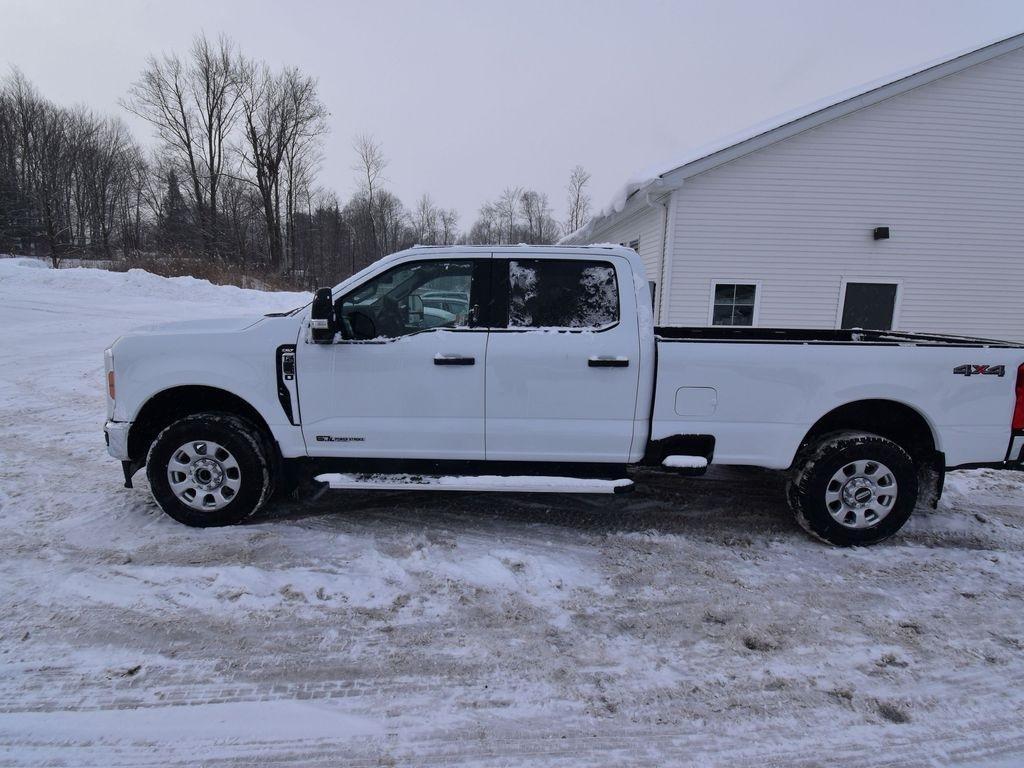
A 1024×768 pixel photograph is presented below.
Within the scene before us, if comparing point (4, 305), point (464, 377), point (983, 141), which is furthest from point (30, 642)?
point (4, 305)

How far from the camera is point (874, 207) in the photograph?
34.9ft

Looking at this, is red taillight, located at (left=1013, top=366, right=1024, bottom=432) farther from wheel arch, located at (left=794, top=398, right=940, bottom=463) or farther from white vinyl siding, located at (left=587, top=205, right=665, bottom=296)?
white vinyl siding, located at (left=587, top=205, right=665, bottom=296)

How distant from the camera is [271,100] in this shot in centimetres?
3991

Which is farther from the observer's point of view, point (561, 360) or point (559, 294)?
point (559, 294)

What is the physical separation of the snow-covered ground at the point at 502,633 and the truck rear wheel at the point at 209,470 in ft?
0.54

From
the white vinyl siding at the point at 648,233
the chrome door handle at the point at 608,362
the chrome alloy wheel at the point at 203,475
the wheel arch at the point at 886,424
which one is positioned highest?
the white vinyl siding at the point at 648,233

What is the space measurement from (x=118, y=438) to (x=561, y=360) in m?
3.20

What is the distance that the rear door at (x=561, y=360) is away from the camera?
373cm

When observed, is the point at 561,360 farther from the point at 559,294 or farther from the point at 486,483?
the point at 486,483

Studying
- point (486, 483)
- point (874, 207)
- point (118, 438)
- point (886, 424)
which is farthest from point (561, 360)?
point (874, 207)

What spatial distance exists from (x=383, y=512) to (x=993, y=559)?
4.36 meters

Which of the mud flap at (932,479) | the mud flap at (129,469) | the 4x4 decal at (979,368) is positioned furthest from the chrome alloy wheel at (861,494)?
the mud flap at (129,469)

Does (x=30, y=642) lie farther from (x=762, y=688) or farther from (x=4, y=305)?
(x=4, y=305)

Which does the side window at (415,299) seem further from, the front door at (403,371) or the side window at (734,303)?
the side window at (734,303)
